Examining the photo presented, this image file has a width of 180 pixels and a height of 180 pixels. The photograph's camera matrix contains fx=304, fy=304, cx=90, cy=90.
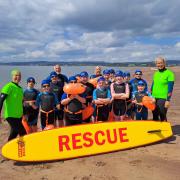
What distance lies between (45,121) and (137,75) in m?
2.85

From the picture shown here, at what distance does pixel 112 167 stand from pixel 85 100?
1889 mm

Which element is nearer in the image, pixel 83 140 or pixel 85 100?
pixel 83 140

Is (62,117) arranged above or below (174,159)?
above

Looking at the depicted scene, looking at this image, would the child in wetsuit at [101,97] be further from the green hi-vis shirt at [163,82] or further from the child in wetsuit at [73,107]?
the green hi-vis shirt at [163,82]

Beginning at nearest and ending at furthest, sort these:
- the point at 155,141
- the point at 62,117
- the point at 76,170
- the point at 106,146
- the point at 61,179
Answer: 1. the point at 61,179
2. the point at 76,170
3. the point at 106,146
4. the point at 155,141
5. the point at 62,117

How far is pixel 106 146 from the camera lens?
Result: 273 inches

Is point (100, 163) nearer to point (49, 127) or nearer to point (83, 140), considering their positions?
point (83, 140)

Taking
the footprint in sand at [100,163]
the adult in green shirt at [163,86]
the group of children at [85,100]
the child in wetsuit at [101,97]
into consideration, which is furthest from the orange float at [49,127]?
the adult in green shirt at [163,86]

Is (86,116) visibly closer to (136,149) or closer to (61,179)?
(136,149)

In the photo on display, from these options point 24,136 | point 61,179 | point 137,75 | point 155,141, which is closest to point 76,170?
point 61,179

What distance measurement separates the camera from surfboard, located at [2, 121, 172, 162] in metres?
6.37

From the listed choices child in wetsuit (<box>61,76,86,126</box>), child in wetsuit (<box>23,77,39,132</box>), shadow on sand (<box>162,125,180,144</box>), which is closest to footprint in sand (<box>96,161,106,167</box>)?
child in wetsuit (<box>61,76,86,126</box>)

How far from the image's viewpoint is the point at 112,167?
601 cm

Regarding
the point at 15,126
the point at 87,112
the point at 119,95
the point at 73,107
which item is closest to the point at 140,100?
the point at 119,95
